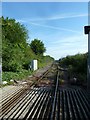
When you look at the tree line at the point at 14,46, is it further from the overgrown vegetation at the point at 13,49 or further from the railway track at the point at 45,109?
the railway track at the point at 45,109

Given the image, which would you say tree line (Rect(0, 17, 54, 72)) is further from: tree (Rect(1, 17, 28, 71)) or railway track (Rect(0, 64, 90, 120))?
railway track (Rect(0, 64, 90, 120))

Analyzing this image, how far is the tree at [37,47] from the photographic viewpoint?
67.1m

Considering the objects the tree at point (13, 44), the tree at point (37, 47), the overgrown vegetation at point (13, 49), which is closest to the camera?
the overgrown vegetation at point (13, 49)

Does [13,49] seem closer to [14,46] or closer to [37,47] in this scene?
[14,46]

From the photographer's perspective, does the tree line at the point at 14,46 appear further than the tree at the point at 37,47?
No

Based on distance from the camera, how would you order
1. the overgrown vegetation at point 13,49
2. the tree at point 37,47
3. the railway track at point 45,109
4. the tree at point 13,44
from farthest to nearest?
1. the tree at point 37,47
2. the tree at point 13,44
3. the overgrown vegetation at point 13,49
4. the railway track at point 45,109

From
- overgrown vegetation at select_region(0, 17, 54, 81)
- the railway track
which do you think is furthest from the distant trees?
the railway track

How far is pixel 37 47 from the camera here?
67125 millimetres

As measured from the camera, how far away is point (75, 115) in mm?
8492

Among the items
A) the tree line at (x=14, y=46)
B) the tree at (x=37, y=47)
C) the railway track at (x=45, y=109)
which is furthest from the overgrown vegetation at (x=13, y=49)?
the tree at (x=37, y=47)

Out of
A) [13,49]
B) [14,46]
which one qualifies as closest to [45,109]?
[13,49]

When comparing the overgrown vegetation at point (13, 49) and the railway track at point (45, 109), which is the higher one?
the overgrown vegetation at point (13, 49)

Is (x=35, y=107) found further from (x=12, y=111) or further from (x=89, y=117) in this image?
(x=89, y=117)

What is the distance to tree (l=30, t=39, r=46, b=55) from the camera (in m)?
67.1
